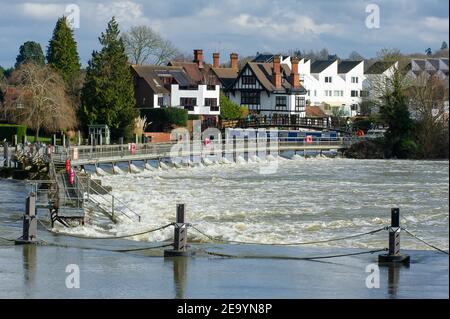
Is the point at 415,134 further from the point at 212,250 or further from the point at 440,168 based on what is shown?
the point at 212,250

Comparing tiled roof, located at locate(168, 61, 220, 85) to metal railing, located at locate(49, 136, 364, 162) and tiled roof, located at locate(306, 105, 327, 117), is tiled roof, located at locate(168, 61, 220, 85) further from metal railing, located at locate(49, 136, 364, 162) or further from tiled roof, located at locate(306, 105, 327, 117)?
tiled roof, located at locate(306, 105, 327, 117)

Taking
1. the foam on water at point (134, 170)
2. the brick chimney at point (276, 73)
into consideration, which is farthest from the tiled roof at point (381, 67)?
the foam on water at point (134, 170)

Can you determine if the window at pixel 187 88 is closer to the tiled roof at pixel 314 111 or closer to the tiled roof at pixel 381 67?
the tiled roof at pixel 381 67

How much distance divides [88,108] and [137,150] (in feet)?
50.0

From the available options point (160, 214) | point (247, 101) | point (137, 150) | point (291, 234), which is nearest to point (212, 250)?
point (291, 234)

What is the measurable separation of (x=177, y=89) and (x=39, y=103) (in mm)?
29854

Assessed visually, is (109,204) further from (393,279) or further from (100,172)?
(100,172)

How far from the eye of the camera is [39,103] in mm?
82938

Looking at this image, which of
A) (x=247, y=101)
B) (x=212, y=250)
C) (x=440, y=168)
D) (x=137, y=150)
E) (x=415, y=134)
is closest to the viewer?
(x=212, y=250)

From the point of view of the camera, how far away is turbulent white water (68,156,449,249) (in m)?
36.8

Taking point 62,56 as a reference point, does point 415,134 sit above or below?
below

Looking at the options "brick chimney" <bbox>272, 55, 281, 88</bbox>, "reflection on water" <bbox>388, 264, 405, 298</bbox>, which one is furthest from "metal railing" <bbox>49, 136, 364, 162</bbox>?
"reflection on water" <bbox>388, 264, 405, 298</bbox>

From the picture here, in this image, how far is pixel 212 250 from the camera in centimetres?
3059

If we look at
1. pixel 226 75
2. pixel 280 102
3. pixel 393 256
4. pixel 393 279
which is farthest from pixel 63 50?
pixel 393 279
